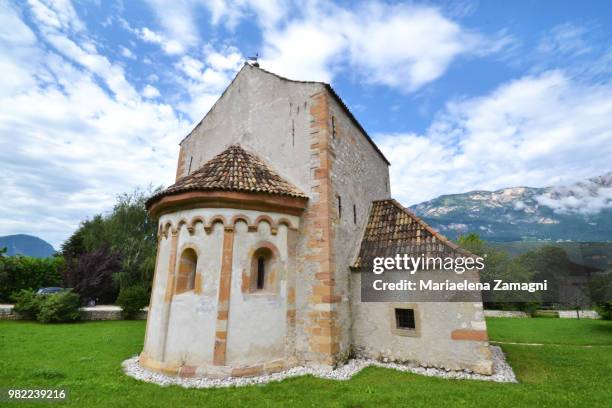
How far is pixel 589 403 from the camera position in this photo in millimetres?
5555

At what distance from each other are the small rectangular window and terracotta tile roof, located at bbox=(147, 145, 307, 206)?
453cm

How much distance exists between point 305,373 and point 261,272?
9.23ft

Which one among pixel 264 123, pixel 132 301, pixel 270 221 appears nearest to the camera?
pixel 270 221

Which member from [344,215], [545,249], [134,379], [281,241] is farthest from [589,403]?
[545,249]

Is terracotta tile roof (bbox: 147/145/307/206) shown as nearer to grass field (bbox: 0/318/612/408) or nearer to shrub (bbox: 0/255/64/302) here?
grass field (bbox: 0/318/612/408)

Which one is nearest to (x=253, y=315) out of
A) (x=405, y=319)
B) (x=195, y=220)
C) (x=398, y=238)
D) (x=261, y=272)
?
(x=261, y=272)

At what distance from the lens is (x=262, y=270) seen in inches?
325

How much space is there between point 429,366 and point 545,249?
29389 millimetres

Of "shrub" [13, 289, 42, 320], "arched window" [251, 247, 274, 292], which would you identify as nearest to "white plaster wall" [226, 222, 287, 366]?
"arched window" [251, 247, 274, 292]

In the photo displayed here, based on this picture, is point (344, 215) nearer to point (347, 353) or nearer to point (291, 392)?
point (347, 353)

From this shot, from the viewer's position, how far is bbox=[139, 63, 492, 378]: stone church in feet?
24.0

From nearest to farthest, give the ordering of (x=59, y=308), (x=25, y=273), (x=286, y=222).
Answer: (x=286, y=222) → (x=59, y=308) → (x=25, y=273)

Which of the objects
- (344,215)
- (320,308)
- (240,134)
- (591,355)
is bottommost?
(591,355)

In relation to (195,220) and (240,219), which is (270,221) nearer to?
(240,219)
